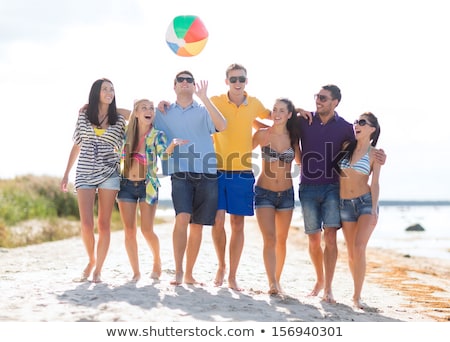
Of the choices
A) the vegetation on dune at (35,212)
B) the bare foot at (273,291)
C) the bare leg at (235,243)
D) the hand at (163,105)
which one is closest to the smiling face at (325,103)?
the bare leg at (235,243)

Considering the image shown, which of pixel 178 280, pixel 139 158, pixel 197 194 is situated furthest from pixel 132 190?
pixel 178 280

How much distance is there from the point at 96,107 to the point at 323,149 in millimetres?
2707

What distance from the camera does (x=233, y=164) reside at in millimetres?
7055

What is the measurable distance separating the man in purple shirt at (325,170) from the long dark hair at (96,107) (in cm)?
223

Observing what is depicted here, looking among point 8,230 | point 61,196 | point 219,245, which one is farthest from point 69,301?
point 61,196

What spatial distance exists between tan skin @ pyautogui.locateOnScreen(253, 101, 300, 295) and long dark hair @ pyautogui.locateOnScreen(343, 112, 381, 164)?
1.96ft

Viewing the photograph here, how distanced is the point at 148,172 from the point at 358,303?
2.90 metres

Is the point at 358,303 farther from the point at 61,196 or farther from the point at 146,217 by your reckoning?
the point at 61,196

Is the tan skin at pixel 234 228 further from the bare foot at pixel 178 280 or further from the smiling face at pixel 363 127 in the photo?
the smiling face at pixel 363 127

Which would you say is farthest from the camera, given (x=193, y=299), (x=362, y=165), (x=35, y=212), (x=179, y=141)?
(x=35, y=212)

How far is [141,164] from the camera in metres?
7.01

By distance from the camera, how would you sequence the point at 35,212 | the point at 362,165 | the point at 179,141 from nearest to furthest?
1. the point at 179,141
2. the point at 362,165
3. the point at 35,212

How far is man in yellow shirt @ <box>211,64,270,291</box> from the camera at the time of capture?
23.1 ft

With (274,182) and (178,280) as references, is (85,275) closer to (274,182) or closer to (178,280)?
(178,280)
